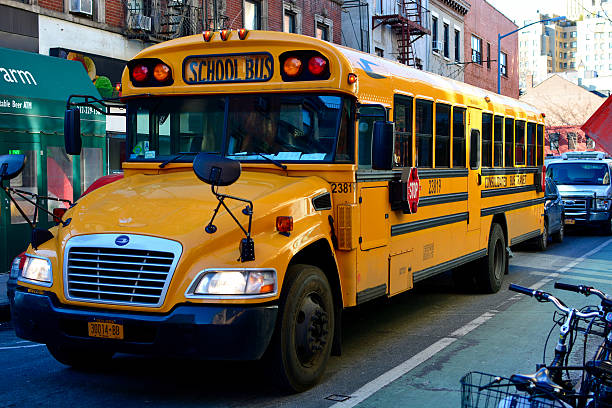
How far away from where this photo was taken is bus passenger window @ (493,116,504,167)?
1132 centimetres

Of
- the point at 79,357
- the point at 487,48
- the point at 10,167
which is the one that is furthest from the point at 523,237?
the point at 487,48

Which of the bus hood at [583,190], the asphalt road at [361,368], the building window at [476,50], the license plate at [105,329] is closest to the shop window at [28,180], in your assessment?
the asphalt road at [361,368]

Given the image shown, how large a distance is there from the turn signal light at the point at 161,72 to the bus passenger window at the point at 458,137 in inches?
154

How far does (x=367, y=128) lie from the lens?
22.6ft

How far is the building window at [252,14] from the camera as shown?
912 inches

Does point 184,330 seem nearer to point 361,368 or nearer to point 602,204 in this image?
point 361,368

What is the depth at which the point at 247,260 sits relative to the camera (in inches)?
209

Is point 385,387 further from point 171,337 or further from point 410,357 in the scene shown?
point 171,337

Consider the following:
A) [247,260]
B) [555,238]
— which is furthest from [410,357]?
[555,238]

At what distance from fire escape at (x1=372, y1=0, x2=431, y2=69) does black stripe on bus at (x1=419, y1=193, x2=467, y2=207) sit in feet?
74.8

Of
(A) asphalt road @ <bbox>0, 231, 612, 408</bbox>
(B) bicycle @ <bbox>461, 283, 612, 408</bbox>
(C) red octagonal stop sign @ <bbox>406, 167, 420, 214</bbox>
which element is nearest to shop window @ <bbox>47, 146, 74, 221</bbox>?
(A) asphalt road @ <bbox>0, 231, 612, 408</bbox>

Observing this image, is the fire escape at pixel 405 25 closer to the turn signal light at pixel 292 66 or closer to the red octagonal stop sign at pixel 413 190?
the red octagonal stop sign at pixel 413 190

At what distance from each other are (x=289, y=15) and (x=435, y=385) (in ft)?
68.7

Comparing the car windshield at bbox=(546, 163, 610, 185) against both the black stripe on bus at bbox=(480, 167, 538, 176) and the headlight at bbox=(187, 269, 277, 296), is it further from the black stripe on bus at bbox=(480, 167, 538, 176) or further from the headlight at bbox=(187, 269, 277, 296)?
the headlight at bbox=(187, 269, 277, 296)
